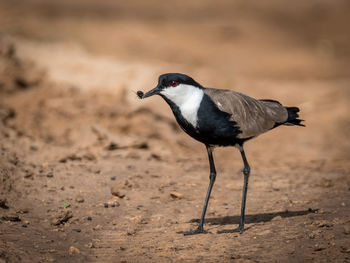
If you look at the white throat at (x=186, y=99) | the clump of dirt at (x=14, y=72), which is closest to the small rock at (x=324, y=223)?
the white throat at (x=186, y=99)

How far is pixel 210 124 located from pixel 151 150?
337cm

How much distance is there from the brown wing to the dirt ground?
103 cm

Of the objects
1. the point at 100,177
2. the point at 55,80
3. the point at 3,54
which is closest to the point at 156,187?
the point at 100,177

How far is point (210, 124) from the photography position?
5535mm

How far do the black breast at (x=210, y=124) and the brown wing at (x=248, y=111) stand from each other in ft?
0.29

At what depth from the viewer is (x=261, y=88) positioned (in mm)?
12555

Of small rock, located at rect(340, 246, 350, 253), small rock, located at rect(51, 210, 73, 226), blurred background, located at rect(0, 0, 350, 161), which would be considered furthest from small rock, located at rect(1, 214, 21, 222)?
blurred background, located at rect(0, 0, 350, 161)

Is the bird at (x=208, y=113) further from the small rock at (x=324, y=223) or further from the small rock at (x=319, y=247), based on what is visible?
the small rock at (x=319, y=247)

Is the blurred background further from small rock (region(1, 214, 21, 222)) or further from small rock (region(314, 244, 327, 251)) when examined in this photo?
small rock (region(1, 214, 21, 222))

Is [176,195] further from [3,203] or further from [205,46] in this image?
[205,46]

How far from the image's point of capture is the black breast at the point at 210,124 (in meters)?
5.52

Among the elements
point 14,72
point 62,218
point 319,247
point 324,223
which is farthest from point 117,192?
point 14,72

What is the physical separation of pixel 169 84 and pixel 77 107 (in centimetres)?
488

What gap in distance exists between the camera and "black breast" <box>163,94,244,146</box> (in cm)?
552
